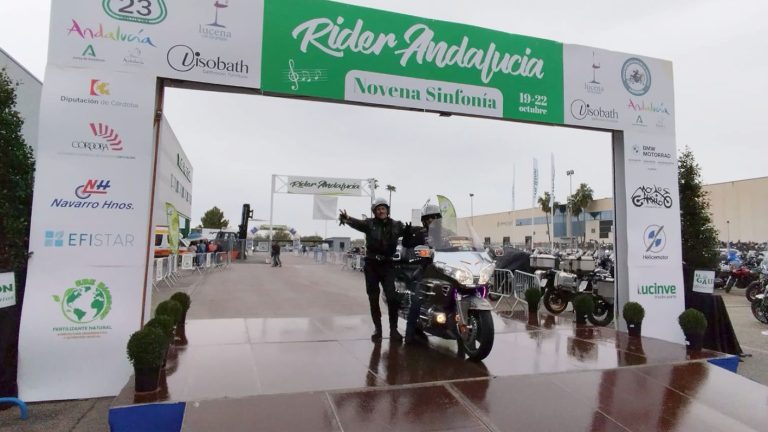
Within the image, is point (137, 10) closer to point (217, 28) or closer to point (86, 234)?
point (217, 28)

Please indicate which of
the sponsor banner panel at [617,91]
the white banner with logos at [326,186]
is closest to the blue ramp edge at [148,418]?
the sponsor banner panel at [617,91]

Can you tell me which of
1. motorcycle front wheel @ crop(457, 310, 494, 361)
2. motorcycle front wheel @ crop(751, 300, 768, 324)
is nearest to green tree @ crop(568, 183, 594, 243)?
motorcycle front wheel @ crop(751, 300, 768, 324)

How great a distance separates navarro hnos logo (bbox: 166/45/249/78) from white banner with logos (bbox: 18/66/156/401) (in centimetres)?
34

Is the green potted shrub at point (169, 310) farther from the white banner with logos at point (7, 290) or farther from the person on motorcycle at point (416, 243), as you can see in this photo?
the person on motorcycle at point (416, 243)

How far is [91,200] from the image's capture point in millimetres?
4426

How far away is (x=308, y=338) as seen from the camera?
18.9ft

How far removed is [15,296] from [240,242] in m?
28.4

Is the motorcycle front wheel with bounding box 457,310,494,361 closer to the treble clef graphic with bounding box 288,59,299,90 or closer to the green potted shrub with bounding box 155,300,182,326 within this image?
the green potted shrub with bounding box 155,300,182,326

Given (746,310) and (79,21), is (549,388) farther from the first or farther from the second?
(746,310)

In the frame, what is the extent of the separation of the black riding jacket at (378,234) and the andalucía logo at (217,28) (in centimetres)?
246

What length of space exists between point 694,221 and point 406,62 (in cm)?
532

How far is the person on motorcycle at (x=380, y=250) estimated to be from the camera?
559cm

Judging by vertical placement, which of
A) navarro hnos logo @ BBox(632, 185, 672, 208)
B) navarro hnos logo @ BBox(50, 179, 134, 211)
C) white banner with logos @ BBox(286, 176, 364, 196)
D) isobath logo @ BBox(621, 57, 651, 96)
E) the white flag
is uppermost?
white banner with logos @ BBox(286, 176, 364, 196)

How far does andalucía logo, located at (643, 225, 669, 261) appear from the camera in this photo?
665 centimetres
